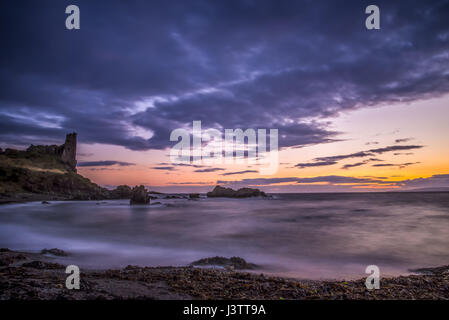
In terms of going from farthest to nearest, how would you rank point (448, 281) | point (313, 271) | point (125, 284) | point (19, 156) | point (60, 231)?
1. point (19, 156)
2. point (60, 231)
3. point (313, 271)
4. point (448, 281)
5. point (125, 284)

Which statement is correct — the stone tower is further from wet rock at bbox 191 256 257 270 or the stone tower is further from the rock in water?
wet rock at bbox 191 256 257 270

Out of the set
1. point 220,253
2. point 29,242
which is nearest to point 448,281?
point 220,253

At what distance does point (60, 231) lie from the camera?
18438 mm

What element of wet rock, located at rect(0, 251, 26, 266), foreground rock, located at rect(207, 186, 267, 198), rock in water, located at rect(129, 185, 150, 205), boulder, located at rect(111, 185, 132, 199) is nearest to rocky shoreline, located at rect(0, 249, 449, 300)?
wet rock, located at rect(0, 251, 26, 266)

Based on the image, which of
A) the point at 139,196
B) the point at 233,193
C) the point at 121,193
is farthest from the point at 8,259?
the point at 233,193

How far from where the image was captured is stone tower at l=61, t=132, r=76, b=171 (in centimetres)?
9288

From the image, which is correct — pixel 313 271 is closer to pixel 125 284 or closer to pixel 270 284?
pixel 270 284

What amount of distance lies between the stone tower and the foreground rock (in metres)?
57.5

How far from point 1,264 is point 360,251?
50.5 feet

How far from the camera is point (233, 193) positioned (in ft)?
335

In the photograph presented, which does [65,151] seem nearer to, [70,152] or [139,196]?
[70,152]

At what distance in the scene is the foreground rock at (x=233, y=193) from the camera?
100 m

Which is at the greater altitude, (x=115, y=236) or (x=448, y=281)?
(x=448, y=281)
